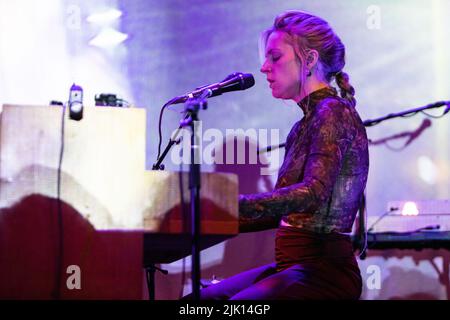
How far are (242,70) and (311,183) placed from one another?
2.66 metres

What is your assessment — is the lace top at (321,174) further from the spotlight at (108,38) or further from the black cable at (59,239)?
the spotlight at (108,38)

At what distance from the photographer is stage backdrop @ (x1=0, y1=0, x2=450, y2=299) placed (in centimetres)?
454

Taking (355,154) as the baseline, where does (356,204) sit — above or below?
below

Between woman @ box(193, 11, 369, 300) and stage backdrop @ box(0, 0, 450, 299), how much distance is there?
194 centimetres

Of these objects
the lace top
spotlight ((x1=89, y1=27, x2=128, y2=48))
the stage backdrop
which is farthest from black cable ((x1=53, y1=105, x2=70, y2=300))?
spotlight ((x1=89, y1=27, x2=128, y2=48))

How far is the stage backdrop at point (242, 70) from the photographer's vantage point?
4.54 meters

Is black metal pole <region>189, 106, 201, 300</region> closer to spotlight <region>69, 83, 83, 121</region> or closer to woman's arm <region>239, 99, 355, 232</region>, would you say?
woman's arm <region>239, 99, 355, 232</region>

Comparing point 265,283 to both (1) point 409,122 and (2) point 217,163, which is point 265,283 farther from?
(1) point 409,122

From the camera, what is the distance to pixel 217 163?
4.65m

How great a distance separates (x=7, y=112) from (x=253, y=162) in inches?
115

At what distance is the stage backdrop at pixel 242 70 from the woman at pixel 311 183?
Answer: 1.94 metres
